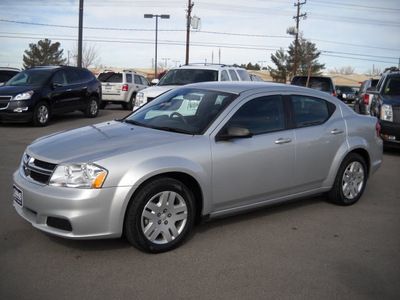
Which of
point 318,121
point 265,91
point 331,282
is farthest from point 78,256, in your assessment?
point 318,121

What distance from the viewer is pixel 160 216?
4.03 meters

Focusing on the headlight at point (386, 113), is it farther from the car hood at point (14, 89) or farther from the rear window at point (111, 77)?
the rear window at point (111, 77)

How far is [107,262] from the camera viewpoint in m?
3.83

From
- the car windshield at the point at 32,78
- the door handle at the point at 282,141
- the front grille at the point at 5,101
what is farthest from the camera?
the car windshield at the point at 32,78

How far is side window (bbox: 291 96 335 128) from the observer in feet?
17.1

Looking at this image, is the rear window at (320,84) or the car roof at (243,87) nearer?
the car roof at (243,87)

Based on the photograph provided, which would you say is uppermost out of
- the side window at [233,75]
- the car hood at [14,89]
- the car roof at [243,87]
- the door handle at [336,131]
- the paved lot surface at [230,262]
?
the side window at [233,75]

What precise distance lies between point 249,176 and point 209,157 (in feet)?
1.88

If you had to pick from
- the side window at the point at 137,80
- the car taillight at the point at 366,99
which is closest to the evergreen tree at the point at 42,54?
the side window at the point at 137,80

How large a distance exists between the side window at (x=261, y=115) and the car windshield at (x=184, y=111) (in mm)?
192

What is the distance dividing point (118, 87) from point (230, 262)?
1601cm

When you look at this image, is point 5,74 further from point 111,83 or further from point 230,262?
point 230,262

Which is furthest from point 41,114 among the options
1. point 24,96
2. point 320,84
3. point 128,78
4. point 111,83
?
point 320,84

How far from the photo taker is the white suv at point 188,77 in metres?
11.5
